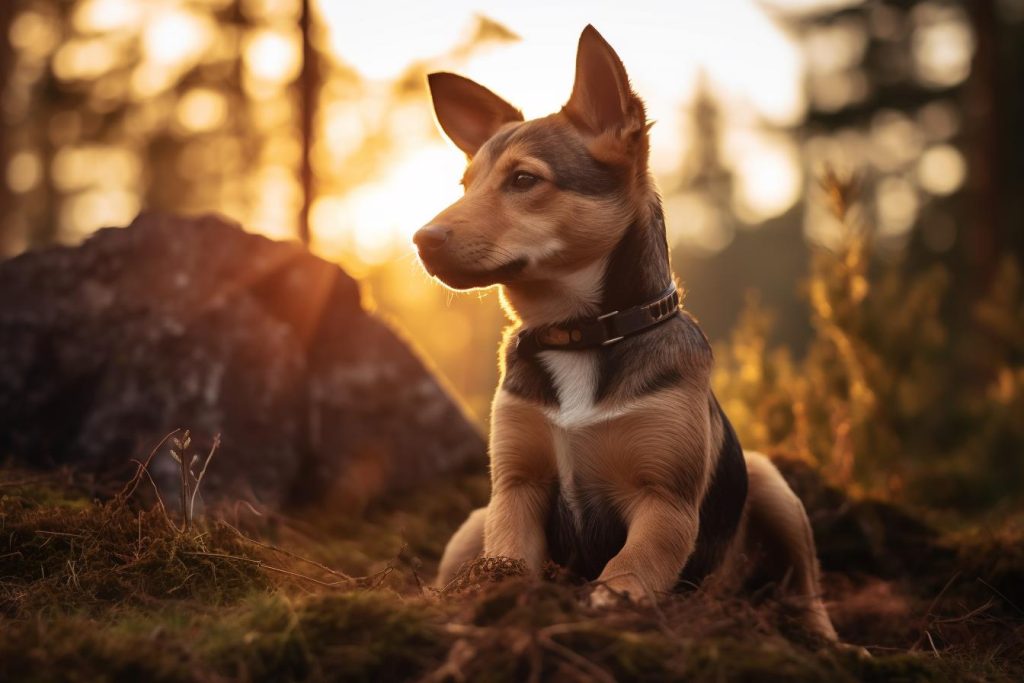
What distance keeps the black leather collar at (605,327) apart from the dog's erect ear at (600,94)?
0.89 metres

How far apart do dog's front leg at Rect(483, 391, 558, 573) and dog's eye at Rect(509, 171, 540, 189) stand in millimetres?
1012

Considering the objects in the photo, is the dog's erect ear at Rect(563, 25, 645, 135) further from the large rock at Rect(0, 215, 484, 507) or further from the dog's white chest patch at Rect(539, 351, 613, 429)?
the large rock at Rect(0, 215, 484, 507)

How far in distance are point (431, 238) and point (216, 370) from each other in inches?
134

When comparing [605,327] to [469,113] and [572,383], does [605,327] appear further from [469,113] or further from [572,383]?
[469,113]

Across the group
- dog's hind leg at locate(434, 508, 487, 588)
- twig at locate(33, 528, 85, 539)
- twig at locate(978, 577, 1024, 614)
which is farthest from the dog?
twig at locate(33, 528, 85, 539)

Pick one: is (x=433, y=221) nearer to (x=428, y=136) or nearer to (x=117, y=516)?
(x=117, y=516)

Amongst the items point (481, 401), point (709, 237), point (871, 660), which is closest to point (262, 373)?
point (871, 660)

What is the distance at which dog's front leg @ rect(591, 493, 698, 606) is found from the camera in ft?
12.5

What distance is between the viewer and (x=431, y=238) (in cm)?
421

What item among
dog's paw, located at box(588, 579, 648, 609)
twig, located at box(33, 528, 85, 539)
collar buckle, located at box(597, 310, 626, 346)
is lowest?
dog's paw, located at box(588, 579, 648, 609)

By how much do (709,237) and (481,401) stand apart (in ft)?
193

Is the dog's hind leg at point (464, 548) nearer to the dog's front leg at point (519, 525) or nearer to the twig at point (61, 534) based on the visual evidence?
the dog's front leg at point (519, 525)

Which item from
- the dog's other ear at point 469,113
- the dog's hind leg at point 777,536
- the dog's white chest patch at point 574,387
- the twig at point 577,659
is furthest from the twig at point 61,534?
the dog's hind leg at point 777,536

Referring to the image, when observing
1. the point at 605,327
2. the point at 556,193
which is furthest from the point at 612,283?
the point at 556,193
